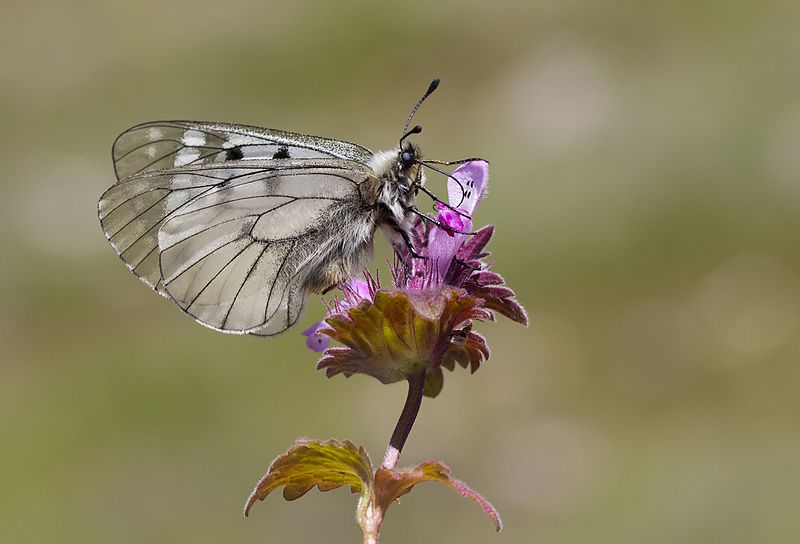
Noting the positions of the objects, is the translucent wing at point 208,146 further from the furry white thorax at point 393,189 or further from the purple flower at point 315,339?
the purple flower at point 315,339

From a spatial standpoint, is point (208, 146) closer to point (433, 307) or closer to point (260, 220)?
point (260, 220)

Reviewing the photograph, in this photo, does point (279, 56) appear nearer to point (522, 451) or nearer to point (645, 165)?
point (645, 165)

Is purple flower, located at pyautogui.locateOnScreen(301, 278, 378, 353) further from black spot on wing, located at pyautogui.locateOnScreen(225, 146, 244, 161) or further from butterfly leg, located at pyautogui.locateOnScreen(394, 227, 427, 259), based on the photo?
black spot on wing, located at pyautogui.locateOnScreen(225, 146, 244, 161)

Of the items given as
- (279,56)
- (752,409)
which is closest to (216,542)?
(752,409)

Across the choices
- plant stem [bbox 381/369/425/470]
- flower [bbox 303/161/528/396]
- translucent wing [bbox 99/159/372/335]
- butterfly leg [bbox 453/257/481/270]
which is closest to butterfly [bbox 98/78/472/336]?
translucent wing [bbox 99/159/372/335]

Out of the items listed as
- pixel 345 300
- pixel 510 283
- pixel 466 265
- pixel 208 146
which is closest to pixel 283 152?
pixel 208 146

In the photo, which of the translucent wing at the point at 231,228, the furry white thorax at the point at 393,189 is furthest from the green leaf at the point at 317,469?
the furry white thorax at the point at 393,189

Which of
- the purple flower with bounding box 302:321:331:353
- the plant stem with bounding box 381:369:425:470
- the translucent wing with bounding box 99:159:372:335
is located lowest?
the plant stem with bounding box 381:369:425:470
